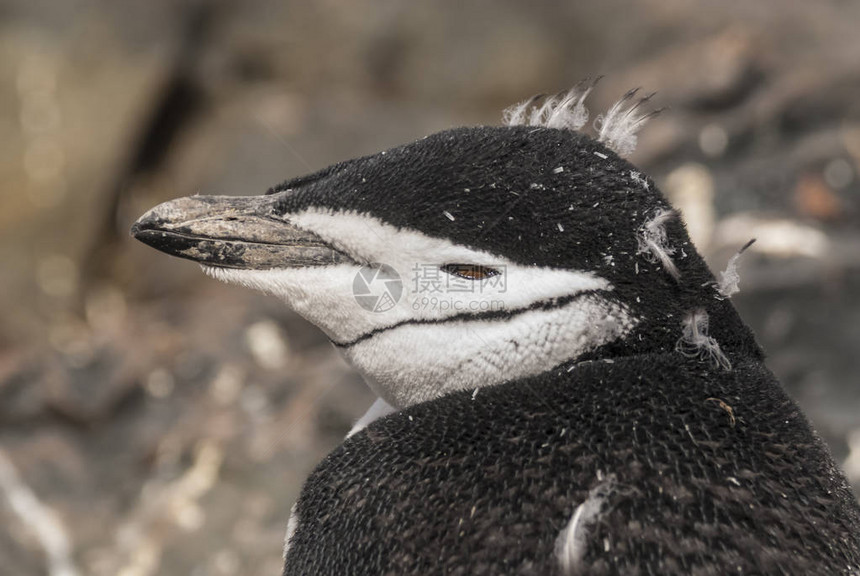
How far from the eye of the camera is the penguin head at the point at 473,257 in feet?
3.57

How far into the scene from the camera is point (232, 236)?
1253mm

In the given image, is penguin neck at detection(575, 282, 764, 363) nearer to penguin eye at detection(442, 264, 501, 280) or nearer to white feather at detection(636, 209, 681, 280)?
white feather at detection(636, 209, 681, 280)

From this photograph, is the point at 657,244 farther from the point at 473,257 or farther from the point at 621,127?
the point at 621,127

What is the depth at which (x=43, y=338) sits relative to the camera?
16.2 ft

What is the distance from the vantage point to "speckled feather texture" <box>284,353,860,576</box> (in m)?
0.88

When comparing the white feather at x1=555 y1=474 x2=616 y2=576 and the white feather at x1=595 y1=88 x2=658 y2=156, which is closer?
the white feather at x1=555 y1=474 x2=616 y2=576

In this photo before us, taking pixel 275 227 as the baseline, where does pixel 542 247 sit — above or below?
below

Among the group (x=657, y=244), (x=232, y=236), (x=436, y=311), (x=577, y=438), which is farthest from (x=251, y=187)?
(x=577, y=438)

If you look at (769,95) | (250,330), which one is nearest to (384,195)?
(250,330)

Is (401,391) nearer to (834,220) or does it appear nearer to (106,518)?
(106,518)

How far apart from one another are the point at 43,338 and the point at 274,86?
2147 millimetres

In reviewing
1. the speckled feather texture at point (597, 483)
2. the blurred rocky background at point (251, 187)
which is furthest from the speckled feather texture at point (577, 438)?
the blurred rocky background at point (251, 187)

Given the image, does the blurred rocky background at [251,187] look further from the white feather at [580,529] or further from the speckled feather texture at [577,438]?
the white feather at [580,529]

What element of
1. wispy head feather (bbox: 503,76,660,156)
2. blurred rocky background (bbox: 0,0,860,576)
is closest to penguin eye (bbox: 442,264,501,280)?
wispy head feather (bbox: 503,76,660,156)
